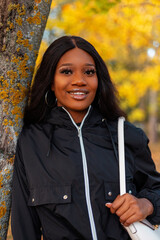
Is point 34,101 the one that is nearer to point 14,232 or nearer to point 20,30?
point 20,30

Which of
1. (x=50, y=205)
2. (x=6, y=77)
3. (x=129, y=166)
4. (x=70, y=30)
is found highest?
(x=70, y=30)

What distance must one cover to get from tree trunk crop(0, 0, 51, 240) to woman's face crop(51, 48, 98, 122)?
237mm

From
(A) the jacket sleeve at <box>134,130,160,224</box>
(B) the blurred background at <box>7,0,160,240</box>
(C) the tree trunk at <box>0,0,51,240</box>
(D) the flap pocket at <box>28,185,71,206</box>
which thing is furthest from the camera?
(B) the blurred background at <box>7,0,160,240</box>

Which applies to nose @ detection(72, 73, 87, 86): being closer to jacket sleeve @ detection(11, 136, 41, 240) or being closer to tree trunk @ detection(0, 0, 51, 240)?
tree trunk @ detection(0, 0, 51, 240)

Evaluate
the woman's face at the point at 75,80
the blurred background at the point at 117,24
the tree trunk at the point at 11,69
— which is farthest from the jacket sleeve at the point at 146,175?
the blurred background at the point at 117,24

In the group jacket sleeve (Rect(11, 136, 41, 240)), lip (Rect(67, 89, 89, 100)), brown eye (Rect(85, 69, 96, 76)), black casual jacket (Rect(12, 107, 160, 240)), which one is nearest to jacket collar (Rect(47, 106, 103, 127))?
black casual jacket (Rect(12, 107, 160, 240))

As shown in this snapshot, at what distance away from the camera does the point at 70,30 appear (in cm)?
758

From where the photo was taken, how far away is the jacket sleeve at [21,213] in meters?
1.96

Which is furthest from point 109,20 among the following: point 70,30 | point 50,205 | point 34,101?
point 50,205

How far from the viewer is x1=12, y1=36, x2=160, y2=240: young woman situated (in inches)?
75.2

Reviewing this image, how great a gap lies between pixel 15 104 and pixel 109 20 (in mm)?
Answer: 6949

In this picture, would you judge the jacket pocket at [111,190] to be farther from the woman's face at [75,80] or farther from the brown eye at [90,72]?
the brown eye at [90,72]

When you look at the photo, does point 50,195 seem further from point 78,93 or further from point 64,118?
point 78,93

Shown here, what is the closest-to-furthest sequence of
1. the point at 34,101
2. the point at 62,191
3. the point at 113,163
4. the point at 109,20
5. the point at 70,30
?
the point at 62,191
the point at 113,163
the point at 34,101
the point at 70,30
the point at 109,20
